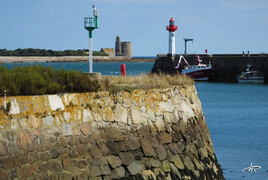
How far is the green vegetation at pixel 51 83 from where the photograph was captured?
9055 mm

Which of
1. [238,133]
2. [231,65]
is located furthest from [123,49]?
[238,133]

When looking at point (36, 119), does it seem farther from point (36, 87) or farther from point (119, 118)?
point (119, 118)

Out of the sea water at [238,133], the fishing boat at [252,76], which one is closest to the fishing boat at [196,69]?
the fishing boat at [252,76]

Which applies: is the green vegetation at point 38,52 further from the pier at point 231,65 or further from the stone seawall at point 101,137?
the stone seawall at point 101,137

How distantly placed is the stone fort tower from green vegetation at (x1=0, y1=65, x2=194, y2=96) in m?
169

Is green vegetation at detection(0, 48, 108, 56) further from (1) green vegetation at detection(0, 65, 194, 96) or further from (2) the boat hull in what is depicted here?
(1) green vegetation at detection(0, 65, 194, 96)

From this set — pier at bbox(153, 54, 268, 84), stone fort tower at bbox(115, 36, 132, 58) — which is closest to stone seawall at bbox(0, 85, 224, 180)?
pier at bbox(153, 54, 268, 84)

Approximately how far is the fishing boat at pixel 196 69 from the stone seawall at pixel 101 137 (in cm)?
5603

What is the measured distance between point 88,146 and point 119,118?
95 cm

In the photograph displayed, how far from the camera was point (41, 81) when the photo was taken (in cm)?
930

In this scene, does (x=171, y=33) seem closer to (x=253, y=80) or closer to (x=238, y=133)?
(x=253, y=80)

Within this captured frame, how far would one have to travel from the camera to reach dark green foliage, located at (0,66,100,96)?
903 cm

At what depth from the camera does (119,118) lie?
9.90 meters

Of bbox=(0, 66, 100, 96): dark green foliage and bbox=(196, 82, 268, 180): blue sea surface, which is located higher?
bbox=(0, 66, 100, 96): dark green foliage
